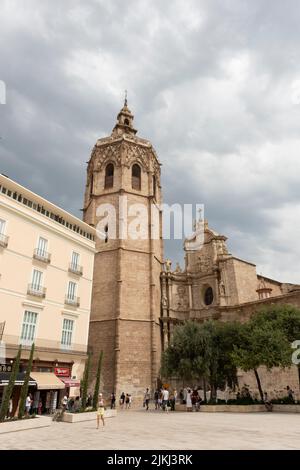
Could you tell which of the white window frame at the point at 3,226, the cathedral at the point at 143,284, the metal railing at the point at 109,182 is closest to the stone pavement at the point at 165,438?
the white window frame at the point at 3,226

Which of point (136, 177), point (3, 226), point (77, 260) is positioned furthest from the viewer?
point (136, 177)

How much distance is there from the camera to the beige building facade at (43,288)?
17938 mm

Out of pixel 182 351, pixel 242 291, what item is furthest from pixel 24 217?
pixel 242 291

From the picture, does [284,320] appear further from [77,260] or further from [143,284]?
[77,260]

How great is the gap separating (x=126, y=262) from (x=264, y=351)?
14.3 m

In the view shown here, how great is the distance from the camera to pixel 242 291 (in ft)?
103

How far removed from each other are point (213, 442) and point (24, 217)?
15921 mm

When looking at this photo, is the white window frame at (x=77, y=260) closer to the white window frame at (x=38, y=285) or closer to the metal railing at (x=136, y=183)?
the white window frame at (x=38, y=285)

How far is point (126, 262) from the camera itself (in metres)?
29.7

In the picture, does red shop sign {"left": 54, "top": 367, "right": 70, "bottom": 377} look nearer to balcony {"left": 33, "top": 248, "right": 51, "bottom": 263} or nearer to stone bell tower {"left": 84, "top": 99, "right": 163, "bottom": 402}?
stone bell tower {"left": 84, "top": 99, "right": 163, "bottom": 402}

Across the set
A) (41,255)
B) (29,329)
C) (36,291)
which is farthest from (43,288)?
(29,329)

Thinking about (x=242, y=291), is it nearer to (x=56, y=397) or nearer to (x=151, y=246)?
(x=151, y=246)

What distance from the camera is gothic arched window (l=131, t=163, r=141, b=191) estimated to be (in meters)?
34.2

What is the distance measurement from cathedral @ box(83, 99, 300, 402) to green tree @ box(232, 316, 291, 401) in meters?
7.14
